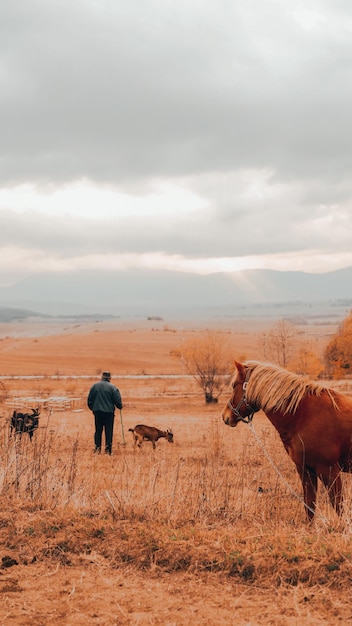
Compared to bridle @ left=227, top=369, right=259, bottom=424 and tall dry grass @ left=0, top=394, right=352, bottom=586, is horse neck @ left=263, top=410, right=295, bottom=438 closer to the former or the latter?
bridle @ left=227, top=369, right=259, bottom=424

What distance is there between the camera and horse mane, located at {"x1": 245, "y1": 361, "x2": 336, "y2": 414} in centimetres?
645

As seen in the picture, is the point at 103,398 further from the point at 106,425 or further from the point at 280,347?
the point at 280,347

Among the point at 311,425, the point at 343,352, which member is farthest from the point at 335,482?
the point at 343,352

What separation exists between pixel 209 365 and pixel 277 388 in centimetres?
3196

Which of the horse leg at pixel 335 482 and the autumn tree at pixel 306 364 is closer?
the horse leg at pixel 335 482

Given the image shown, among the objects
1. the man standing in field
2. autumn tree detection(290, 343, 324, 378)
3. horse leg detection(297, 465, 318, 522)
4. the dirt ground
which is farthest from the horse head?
autumn tree detection(290, 343, 324, 378)

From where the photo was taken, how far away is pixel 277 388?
6637 millimetres

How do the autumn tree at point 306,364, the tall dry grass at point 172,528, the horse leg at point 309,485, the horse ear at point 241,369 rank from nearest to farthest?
the tall dry grass at point 172,528, the horse leg at point 309,485, the horse ear at point 241,369, the autumn tree at point 306,364

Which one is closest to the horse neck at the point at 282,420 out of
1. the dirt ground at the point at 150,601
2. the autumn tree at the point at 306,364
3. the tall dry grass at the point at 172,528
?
the tall dry grass at the point at 172,528

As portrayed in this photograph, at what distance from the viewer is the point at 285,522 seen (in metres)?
6.07

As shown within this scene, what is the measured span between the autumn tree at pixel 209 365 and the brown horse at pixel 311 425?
2935 cm

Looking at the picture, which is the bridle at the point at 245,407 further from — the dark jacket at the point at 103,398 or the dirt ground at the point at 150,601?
the dark jacket at the point at 103,398

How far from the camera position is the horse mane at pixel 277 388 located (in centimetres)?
645

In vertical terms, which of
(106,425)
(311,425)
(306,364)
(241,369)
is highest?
(241,369)
